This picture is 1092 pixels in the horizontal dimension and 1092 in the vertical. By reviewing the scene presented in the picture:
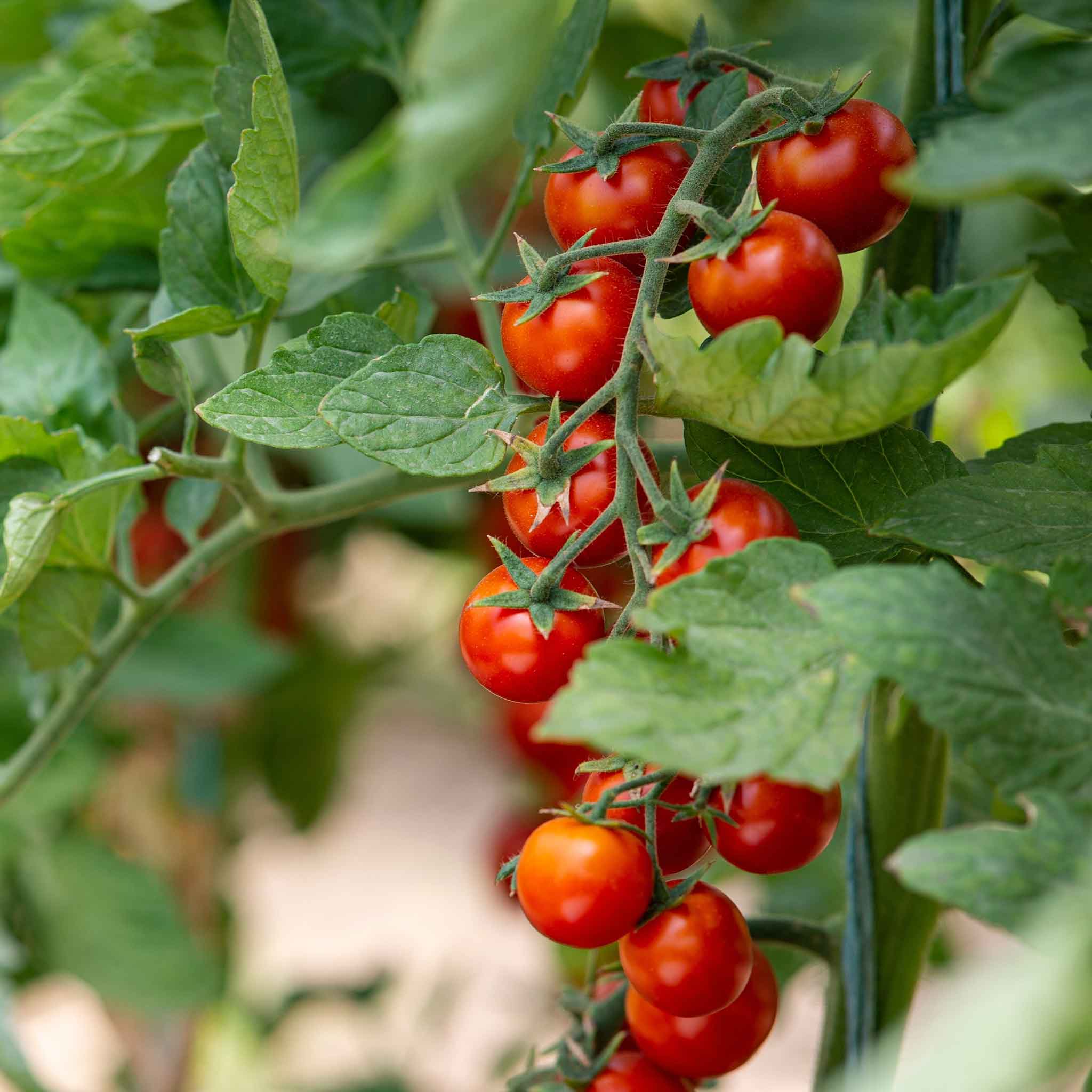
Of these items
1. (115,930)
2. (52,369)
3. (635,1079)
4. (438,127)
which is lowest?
(115,930)

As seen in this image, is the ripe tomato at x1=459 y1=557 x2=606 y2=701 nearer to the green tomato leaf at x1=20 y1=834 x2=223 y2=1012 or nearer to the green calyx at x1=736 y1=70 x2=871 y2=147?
the green calyx at x1=736 y1=70 x2=871 y2=147

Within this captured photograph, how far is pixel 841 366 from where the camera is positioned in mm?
197

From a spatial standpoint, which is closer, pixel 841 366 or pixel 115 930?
pixel 841 366

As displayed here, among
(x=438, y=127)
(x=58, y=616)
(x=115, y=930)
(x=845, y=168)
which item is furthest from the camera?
(x=115, y=930)

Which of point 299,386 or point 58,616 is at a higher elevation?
point 299,386

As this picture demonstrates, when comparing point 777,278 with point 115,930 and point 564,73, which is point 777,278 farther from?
point 115,930

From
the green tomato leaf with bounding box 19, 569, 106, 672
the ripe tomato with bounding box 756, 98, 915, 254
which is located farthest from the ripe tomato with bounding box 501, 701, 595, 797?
the ripe tomato with bounding box 756, 98, 915, 254

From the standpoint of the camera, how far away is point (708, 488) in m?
0.22

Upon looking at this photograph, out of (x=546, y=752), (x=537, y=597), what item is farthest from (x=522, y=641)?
(x=546, y=752)

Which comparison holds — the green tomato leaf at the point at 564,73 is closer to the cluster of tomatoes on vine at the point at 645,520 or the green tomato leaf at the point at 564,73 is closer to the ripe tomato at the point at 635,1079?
the cluster of tomatoes on vine at the point at 645,520

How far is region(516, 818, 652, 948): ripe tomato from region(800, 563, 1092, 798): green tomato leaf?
0.21ft

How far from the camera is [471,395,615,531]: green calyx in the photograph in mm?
236

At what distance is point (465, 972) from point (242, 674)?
1.20ft

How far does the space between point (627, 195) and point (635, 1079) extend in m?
0.22
